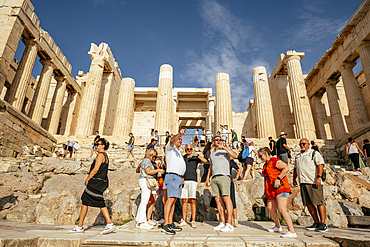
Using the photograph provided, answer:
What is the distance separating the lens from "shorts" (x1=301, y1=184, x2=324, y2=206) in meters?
4.04

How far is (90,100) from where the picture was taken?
1898cm

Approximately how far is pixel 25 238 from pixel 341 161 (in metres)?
15.9

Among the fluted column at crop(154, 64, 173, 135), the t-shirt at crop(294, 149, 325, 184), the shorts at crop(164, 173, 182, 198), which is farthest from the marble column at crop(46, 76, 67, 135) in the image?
the t-shirt at crop(294, 149, 325, 184)

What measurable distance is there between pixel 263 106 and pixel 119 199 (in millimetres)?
16506

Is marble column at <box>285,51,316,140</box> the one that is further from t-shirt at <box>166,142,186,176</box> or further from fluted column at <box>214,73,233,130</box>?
t-shirt at <box>166,142,186,176</box>

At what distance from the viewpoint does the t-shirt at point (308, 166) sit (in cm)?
418

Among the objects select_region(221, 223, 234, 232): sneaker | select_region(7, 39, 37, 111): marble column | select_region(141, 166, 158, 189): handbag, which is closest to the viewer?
select_region(221, 223, 234, 232): sneaker

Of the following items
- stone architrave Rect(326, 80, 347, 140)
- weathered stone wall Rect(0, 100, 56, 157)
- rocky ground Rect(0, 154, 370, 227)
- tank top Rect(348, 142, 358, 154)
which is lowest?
rocky ground Rect(0, 154, 370, 227)

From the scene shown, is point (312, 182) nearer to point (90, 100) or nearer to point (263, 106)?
point (263, 106)

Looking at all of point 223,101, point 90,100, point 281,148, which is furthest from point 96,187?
point 90,100

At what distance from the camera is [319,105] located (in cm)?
2219

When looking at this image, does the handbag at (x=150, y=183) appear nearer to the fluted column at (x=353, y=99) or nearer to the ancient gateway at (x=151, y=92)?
the ancient gateway at (x=151, y=92)

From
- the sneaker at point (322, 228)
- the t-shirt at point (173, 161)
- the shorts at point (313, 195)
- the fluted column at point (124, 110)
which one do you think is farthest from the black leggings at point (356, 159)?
the fluted column at point (124, 110)

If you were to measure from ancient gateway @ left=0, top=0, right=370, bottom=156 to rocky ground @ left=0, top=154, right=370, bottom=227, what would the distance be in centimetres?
530
